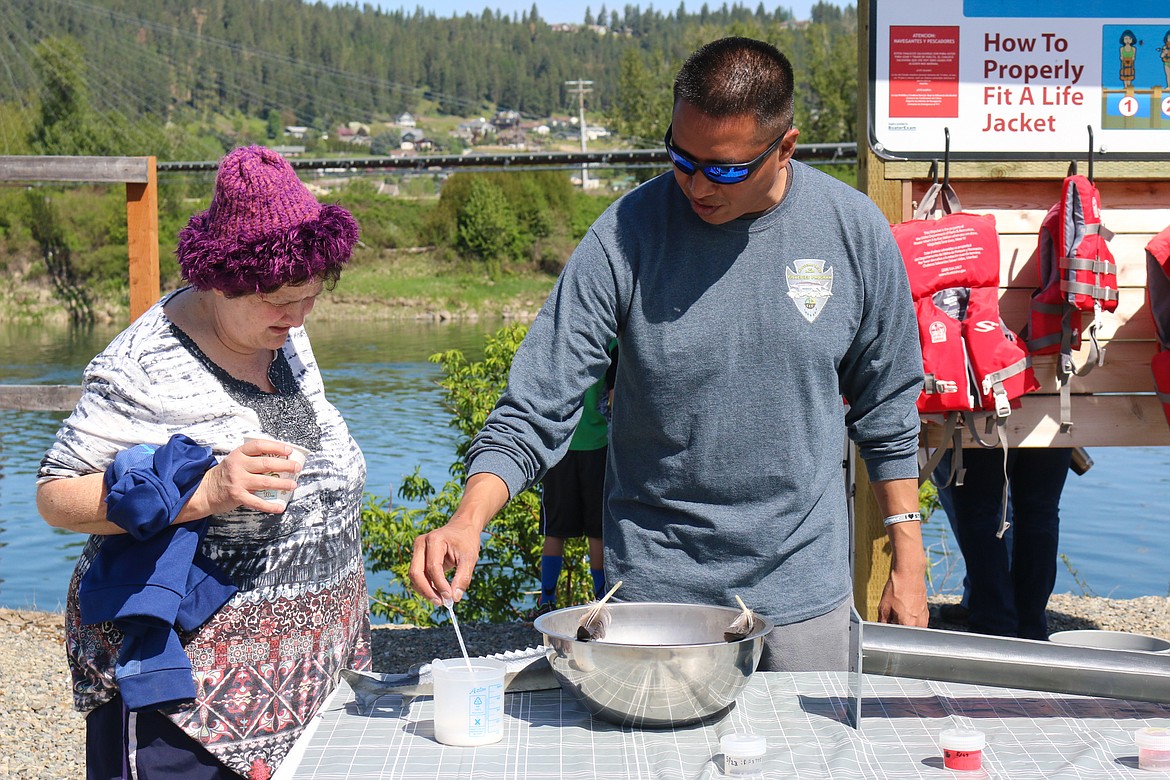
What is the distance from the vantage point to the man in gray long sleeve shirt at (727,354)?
188 centimetres

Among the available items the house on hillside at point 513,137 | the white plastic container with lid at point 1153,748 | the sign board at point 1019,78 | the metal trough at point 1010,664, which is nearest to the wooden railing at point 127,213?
the sign board at point 1019,78

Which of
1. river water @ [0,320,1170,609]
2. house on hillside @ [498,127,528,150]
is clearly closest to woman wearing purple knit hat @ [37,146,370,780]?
river water @ [0,320,1170,609]

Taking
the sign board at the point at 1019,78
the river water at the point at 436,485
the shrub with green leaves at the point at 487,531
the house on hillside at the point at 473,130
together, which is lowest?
the river water at the point at 436,485

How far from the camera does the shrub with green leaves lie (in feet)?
15.4

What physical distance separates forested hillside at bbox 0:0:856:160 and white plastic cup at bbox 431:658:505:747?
152 feet

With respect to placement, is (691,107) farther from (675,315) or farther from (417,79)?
(417,79)

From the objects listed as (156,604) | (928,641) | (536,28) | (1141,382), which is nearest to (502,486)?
(156,604)

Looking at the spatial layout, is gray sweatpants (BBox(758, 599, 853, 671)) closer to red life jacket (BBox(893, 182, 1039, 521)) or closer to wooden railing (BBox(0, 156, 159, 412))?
red life jacket (BBox(893, 182, 1039, 521))

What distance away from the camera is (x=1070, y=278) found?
3064 mm

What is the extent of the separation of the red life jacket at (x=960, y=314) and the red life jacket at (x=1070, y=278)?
12cm

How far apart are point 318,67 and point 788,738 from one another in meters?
118

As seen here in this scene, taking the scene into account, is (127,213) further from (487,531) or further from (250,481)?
(250,481)

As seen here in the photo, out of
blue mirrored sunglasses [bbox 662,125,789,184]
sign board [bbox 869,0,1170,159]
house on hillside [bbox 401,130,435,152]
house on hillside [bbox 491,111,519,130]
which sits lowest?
blue mirrored sunglasses [bbox 662,125,789,184]

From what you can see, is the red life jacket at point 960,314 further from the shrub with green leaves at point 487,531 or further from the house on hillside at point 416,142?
the house on hillside at point 416,142
